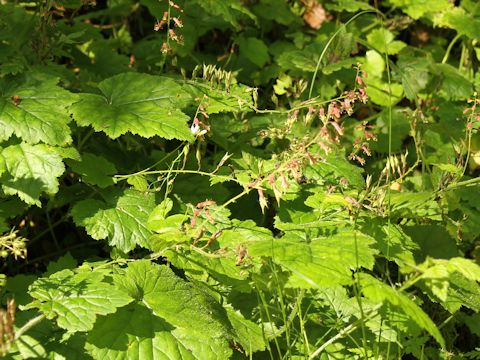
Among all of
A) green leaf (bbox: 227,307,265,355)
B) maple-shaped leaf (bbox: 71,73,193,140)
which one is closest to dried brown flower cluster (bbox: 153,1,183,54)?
maple-shaped leaf (bbox: 71,73,193,140)

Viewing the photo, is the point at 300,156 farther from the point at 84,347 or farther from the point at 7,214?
the point at 7,214

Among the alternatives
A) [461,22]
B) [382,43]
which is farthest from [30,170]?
[461,22]

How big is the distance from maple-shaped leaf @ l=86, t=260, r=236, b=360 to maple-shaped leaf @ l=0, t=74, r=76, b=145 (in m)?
0.59

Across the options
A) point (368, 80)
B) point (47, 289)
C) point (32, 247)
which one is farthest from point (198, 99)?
point (368, 80)

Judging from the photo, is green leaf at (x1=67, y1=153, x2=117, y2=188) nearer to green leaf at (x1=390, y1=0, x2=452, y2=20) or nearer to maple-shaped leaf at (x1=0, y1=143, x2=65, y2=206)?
maple-shaped leaf at (x1=0, y1=143, x2=65, y2=206)

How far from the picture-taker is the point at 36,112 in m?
2.54

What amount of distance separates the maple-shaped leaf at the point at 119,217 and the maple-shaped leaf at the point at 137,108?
0.90 feet

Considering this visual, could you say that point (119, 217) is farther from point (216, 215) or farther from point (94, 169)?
point (216, 215)

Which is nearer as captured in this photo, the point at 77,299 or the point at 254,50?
the point at 77,299

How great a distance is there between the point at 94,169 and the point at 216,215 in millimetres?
520

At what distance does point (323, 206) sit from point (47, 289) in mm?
1004

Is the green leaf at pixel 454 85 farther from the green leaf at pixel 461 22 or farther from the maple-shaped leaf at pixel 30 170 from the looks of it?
the maple-shaped leaf at pixel 30 170

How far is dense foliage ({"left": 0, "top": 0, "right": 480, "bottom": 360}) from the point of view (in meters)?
2.09

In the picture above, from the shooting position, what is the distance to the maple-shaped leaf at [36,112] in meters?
2.48
